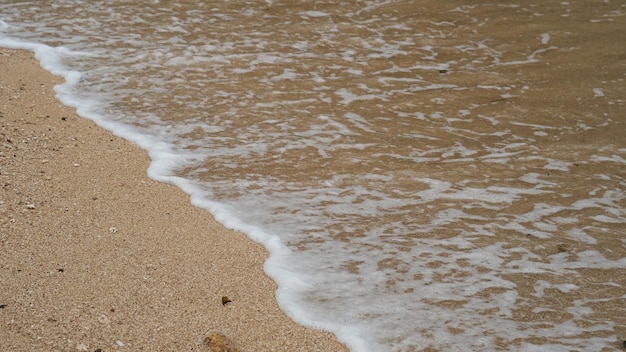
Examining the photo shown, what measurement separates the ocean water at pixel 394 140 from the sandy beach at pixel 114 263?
0.18m

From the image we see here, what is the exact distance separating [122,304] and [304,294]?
2.88 feet

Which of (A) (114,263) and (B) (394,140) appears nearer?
(A) (114,263)

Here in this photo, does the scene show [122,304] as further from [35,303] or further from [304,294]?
[304,294]

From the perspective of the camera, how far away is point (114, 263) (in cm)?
376

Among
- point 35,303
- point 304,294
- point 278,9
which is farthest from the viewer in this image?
point 278,9

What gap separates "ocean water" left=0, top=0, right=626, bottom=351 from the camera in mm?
3641

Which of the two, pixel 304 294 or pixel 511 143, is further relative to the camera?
pixel 511 143

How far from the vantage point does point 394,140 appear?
214 inches

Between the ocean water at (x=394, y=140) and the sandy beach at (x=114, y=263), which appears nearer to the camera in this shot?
the sandy beach at (x=114, y=263)

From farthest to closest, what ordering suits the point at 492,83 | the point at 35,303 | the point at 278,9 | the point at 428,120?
the point at 278,9
the point at 492,83
the point at 428,120
the point at 35,303

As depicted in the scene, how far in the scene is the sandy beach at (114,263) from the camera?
3.25 metres

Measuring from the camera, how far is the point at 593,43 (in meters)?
7.64

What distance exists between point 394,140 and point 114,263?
243cm

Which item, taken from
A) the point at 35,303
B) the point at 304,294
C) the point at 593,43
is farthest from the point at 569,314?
the point at 593,43
